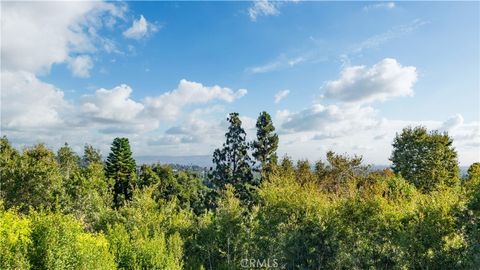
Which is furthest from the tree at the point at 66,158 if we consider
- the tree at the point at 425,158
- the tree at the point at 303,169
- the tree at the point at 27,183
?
the tree at the point at 425,158

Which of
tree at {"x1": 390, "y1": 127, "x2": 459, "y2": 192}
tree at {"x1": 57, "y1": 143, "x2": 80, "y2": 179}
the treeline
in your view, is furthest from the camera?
tree at {"x1": 57, "y1": 143, "x2": 80, "y2": 179}

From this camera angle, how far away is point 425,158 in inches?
1720

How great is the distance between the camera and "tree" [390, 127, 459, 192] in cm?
4297

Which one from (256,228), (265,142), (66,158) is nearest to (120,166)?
(66,158)

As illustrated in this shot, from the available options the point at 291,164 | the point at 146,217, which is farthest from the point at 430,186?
the point at 146,217

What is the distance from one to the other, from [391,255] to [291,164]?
25.0 metres

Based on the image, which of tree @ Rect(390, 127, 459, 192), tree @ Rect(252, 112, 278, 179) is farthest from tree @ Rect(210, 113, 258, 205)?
tree @ Rect(390, 127, 459, 192)

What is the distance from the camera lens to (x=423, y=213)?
20.9 m

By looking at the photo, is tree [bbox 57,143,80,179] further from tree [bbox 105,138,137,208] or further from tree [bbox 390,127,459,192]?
tree [bbox 390,127,459,192]

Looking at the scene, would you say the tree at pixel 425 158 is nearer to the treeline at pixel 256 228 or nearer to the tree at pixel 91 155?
the treeline at pixel 256 228

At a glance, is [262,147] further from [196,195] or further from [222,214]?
[222,214]

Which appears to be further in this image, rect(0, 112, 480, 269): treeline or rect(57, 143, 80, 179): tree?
rect(57, 143, 80, 179): tree

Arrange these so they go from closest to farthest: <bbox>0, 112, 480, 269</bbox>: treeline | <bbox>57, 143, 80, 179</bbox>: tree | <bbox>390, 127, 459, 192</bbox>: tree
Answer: <bbox>0, 112, 480, 269</bbox>: treeline
<bbox>390, 127, 459, 192</bbox>: tree
<bbox>57, 143, 80, 179</bbox>: tree

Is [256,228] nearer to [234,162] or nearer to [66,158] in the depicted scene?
[234,162]
